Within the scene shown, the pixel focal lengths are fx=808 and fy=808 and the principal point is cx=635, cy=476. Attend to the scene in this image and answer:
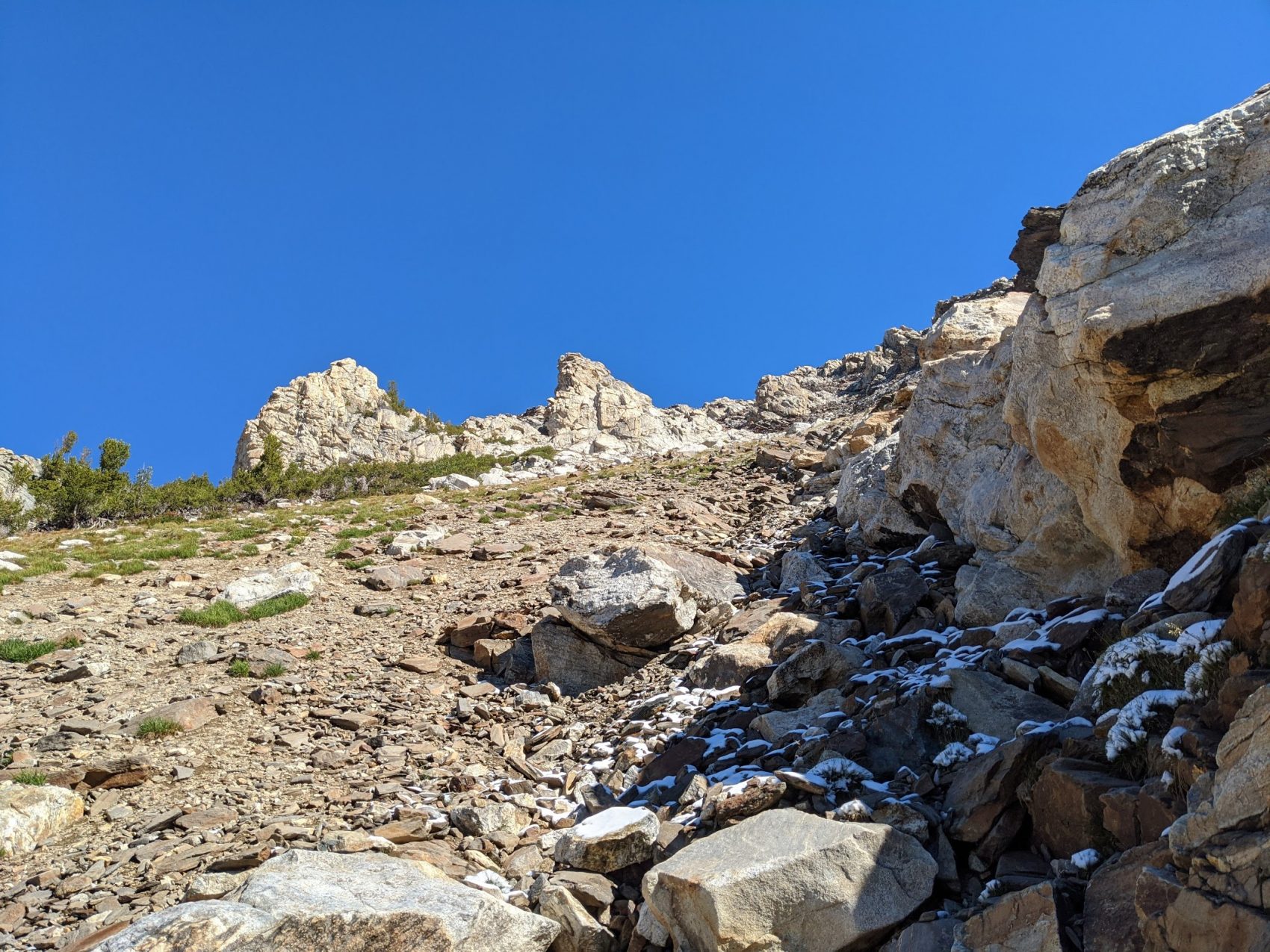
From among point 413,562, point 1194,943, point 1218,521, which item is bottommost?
point 1194,943

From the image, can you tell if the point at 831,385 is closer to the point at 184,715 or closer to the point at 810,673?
the point at 810,673

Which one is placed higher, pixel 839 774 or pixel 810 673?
pixel 810 673

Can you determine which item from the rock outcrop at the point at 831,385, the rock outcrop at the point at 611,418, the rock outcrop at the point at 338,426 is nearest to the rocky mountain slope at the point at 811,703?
the rock outcrop at the point at 831,385

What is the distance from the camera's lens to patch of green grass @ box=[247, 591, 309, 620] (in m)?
14.7

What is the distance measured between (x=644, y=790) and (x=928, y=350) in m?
11.7

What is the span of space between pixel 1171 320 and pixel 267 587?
15.2 m

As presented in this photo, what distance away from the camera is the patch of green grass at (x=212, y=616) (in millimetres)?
14195

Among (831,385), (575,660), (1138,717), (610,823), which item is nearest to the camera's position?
(1138,717)

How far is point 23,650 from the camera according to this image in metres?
12.6

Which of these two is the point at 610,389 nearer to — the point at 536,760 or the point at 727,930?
the point at 536,760

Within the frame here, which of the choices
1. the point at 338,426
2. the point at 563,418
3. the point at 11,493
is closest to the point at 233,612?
the point at 11,493

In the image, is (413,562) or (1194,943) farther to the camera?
(413,562)

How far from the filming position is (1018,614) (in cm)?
970

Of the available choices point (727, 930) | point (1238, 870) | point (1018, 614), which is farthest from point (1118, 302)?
point (727, 930)
